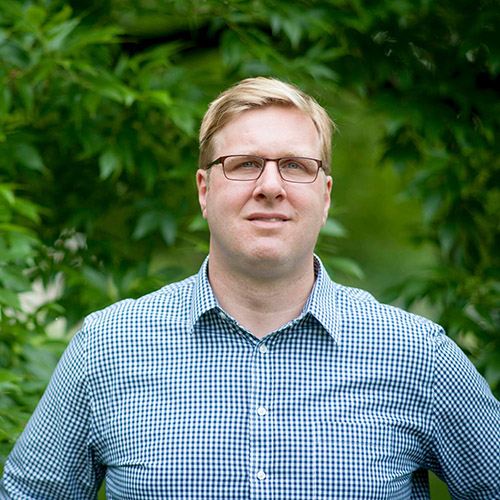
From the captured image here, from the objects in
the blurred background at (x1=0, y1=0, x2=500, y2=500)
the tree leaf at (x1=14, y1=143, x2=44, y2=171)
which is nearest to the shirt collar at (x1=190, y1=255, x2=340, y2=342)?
the blurred background at (x1=0, y1=0, x2=500, y2=500)

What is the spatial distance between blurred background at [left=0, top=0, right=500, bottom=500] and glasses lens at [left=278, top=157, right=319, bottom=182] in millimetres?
758

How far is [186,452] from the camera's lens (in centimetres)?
184

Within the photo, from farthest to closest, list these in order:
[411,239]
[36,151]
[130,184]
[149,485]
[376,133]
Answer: [376,133] → [411,239] → [130,184] → [36,151] → [149,485]

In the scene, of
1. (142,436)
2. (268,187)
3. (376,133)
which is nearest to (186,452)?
(142,436)

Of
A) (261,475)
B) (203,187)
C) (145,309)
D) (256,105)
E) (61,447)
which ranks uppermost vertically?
(256,105)

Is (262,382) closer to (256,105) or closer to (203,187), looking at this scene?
(203,187)

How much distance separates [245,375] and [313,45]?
5.57 feet

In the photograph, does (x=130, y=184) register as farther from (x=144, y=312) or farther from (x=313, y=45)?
(x=144, y=312)

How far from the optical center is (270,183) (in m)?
1.87

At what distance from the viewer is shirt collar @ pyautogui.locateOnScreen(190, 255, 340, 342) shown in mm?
1910

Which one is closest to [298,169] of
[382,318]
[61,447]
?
[382,318]

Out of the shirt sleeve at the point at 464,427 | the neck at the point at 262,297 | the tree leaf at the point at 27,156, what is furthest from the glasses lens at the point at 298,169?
the tree leaf at the point at 27,156

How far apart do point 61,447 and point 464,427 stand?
3.23 feet

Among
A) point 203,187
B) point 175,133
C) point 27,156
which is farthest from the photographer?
point 175,133
